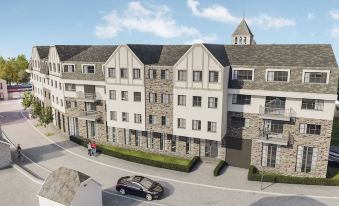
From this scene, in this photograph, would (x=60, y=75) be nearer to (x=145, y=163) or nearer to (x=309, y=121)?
(x=145, y=163)

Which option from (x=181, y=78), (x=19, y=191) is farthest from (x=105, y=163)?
(x=181, y=78)

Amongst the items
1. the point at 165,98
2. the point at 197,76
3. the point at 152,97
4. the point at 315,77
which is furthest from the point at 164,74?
the point at 315,77

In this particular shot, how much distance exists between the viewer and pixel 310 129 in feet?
110

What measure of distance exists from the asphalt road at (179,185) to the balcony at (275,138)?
193 inches

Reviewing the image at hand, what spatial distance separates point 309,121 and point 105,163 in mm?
26066

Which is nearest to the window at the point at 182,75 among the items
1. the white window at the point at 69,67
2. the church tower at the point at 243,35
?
the white window at the point at 69,67

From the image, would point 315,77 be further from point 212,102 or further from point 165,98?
point 165,98

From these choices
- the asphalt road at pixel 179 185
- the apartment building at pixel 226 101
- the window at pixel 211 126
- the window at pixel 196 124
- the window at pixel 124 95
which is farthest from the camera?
the window at pixel 124 95

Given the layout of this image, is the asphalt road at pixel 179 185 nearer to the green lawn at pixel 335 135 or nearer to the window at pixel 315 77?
the window at pixel 315 77

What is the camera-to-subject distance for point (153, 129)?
4094cm

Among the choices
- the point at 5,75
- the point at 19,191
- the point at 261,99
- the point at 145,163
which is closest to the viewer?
the point at 19,191

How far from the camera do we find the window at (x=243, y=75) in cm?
3622

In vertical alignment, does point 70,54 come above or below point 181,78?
above

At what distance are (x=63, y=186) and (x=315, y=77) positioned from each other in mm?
28581
